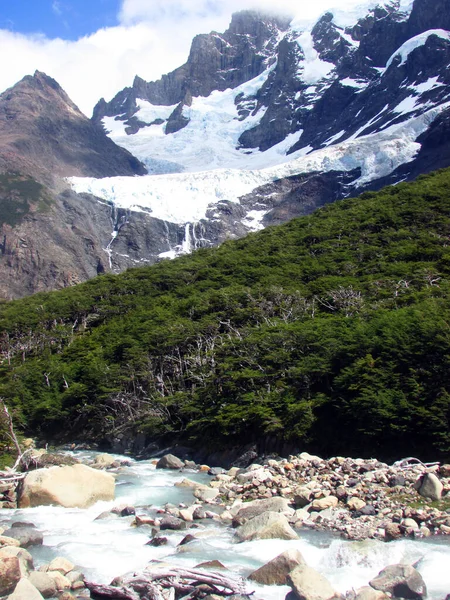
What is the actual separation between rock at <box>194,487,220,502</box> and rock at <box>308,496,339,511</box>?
4.32 meters

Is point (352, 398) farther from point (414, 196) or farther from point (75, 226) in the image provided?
point (75, 226)

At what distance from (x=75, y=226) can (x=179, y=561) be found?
158516 millimetres

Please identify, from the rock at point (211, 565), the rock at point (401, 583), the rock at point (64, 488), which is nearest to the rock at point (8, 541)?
the rock at point (64, 488)

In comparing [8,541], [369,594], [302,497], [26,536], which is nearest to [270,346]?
[302,497]

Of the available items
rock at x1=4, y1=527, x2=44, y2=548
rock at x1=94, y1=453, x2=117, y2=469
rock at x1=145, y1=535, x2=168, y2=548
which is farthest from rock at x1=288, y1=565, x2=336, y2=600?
rock at x1=94, y1=453, x2=117, y2=469

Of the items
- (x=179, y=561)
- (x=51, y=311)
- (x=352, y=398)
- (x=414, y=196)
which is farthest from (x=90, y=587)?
(x=414, y=196)

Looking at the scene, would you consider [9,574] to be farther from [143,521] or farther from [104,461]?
[104,461]

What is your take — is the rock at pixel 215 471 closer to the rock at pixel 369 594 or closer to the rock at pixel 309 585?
the rock at pixel 309 585

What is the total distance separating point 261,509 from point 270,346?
15788mm

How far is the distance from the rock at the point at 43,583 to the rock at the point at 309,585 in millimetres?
4599

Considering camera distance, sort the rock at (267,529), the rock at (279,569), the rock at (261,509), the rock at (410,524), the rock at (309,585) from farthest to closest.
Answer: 1. the rock at (261,509)
2. the rock at (267,529)
3. the rock at (410,524)
4. the rock at (279,569)
5. the rock at (309,585)

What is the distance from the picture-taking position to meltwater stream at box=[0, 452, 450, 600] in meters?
11.6

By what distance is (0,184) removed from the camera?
158m

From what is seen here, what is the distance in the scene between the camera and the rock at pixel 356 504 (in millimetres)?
15078
